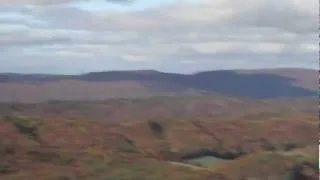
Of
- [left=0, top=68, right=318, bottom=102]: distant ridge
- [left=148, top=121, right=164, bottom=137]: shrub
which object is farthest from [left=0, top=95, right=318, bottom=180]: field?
[left=0, top=68, right=318, bottom=102]: distant ridge

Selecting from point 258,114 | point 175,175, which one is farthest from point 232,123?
point 175,175

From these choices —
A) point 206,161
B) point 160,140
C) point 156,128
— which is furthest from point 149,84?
point 206,161

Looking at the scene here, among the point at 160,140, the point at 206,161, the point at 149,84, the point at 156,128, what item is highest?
the point at 149,84

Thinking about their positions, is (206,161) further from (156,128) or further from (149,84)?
(149,84)

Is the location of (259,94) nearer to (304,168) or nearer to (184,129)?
(184,129)

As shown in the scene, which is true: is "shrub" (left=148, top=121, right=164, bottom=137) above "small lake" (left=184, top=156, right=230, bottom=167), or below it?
above

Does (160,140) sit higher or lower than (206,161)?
higher

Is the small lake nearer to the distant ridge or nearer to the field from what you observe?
the field

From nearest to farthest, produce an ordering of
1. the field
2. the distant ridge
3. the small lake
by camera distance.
Result: the field
the small lake
the distant ridge
